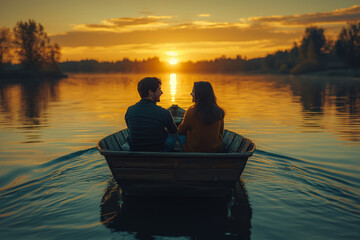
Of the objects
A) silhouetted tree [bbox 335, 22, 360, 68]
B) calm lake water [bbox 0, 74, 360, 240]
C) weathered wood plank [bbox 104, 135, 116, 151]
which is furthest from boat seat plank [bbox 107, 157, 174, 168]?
silhouetted tree [bbox 335, 22, 360, 68]

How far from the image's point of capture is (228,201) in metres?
5.34

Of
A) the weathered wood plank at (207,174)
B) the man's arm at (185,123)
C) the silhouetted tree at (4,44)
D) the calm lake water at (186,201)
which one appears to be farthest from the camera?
the silhouetted tree at (4,44)

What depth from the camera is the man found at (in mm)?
5164

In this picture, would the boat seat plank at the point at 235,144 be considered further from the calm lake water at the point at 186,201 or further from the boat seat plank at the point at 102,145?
the boat seat plank at the point at 102,145

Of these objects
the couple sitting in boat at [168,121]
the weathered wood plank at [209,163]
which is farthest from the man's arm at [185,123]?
the weathered wood plank at [209,163]

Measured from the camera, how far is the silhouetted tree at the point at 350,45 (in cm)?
7706

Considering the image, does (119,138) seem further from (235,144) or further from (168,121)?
(235,144)

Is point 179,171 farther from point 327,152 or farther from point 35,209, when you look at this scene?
point 327,152

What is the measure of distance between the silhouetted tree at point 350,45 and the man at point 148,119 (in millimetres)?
84892

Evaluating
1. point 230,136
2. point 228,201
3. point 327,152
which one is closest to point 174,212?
point 228,201

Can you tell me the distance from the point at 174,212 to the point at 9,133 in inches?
380

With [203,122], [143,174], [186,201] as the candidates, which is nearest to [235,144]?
[203,122]

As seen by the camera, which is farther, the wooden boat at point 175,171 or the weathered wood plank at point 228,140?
the weathered wood plank at point 228,140

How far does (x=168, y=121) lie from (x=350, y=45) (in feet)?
293
